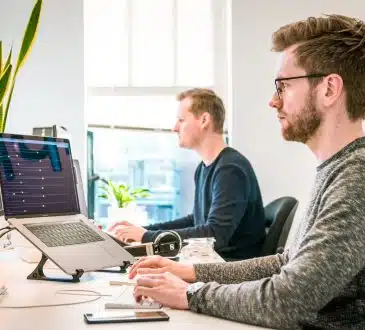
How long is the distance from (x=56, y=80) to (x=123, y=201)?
0.93 metres

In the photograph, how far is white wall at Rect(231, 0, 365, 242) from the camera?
136 inches

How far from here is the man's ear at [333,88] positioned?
132 cm

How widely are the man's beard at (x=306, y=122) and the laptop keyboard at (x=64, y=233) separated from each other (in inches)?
30.7

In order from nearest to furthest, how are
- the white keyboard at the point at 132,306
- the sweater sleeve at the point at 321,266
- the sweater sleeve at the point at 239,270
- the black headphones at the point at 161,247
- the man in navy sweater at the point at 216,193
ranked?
the sweater sleeve at the point at 321,266 → the white keyboard at the point at 132,306 → the sweater sleeve at the point at 239,270 → the black headphones at the point at 161,247 → the man in navy sweater at the point at 216,193

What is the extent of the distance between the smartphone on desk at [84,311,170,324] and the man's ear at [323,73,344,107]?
64 cm

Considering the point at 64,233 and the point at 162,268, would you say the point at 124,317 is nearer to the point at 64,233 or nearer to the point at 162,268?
the point at 162,268

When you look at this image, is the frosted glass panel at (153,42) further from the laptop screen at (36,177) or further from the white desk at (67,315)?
the white desk at (67,315)

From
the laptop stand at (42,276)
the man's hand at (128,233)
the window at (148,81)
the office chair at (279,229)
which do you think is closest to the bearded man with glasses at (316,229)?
the laptop stand at (42,276)

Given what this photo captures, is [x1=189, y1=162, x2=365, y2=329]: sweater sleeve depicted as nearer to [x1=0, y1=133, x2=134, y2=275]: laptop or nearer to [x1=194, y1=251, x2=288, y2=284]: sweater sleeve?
[x1=194, y1=251, x2=288, y2=284]: sweater sleeve

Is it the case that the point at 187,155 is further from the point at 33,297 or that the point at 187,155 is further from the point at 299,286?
the point at 299,286

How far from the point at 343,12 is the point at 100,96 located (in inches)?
66.8

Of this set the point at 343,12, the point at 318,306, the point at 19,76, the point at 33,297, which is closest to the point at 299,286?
the point at 318,306

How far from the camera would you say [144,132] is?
151 inches

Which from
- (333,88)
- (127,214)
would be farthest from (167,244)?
(127,214)
